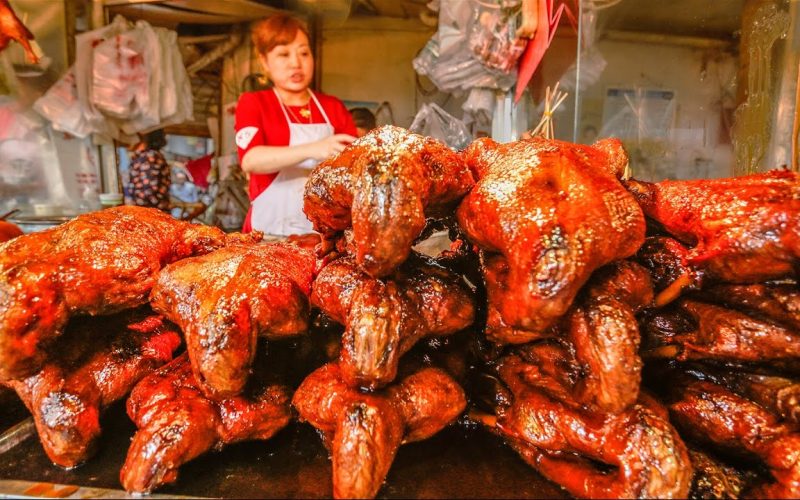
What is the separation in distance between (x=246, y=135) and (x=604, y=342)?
12.2ft

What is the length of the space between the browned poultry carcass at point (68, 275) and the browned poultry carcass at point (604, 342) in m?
1.38

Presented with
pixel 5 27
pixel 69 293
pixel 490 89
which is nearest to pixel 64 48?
pixel 5 27

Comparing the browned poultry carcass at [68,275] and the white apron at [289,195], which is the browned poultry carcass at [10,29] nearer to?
the white apron at [289,195]

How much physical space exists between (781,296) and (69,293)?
7.01 ft

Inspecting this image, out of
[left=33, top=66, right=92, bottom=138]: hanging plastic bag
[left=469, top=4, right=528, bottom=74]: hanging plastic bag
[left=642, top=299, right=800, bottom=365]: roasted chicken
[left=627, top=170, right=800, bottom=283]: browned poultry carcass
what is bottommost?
[left=642, top=299, right=800, bottom=365]: roasted chicken

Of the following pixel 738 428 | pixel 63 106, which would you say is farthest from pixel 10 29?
pixel 738 428

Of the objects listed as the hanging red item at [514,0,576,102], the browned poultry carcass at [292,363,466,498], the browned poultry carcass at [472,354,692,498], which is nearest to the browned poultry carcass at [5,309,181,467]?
the browned poultry carcass at [292,363,466,498]

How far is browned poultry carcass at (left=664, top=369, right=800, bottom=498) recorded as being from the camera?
3.85 feet

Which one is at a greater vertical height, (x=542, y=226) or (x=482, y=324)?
(x=542, y=226)

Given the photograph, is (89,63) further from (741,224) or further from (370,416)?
(741,224)

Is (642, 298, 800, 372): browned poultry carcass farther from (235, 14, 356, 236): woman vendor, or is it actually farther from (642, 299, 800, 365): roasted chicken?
(235, 14, 356, 236): woman vendor

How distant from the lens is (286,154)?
13.0 feet

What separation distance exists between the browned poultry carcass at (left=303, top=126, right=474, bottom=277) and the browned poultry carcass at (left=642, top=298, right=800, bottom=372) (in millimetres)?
766

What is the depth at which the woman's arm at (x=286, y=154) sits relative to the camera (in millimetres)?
3725
